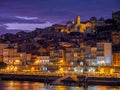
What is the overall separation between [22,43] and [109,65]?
3274 centimetres

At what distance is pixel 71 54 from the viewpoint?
83625 mm

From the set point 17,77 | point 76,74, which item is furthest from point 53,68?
point 76,74

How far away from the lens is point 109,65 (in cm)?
7444

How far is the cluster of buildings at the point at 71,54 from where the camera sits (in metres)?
77.2

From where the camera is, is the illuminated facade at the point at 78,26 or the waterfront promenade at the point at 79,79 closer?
the waterfront promenade at the point at 79,79

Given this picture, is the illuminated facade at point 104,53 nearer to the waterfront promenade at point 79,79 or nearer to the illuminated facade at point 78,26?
the waterfront promenade at point 79,79

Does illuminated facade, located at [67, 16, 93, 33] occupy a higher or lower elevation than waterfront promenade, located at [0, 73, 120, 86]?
higher

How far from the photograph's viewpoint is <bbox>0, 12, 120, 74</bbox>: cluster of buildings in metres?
77.2

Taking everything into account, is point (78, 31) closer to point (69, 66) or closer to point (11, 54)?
point (11, 54)

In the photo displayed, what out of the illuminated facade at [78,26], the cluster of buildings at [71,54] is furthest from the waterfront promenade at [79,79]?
the illuminated facade at [78,26]

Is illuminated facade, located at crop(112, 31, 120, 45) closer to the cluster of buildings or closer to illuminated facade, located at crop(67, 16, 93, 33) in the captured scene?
the cluster of buildings

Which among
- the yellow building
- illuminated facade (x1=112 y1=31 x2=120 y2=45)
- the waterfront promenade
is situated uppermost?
illuminated facade (x1=112 y1=31 x2=120 y2=45)

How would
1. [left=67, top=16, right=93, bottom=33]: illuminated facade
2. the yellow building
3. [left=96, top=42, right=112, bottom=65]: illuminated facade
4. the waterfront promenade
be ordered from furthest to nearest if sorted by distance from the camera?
[left=67, top=16, right=93, bottom=33]: illuminated facade
the yellow building
[left=96, top=42, right=112, bottom=65]: illuminated facade
the waterfront promenade

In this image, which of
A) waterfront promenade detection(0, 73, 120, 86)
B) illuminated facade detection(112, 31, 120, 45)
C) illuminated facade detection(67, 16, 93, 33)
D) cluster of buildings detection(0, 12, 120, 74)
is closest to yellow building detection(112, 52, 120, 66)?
cluster of buildings detection(0, 12, 120, 74)
